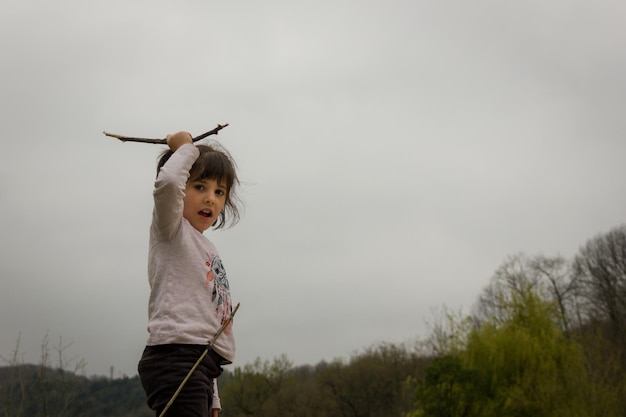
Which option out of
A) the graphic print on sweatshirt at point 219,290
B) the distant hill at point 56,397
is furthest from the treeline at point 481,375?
the graphic print on sweatshirt at point 219,290

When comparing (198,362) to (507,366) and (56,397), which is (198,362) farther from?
(507,366)

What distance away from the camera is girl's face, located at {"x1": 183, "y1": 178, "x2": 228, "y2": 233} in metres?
2.06

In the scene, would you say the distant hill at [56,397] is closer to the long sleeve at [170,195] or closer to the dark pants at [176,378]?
the dark pants at [176,378]

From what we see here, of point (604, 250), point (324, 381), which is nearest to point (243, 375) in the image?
point (324, 381)

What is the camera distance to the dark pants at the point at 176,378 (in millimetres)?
1674

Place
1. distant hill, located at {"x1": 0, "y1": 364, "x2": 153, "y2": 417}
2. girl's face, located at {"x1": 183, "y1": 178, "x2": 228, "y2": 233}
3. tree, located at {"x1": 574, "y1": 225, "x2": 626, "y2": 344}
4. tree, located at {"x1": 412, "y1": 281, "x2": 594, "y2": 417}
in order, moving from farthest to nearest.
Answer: tree, located at {"x1": 574, "y1": 225, "x2": 626, "y2": 344}, tree, located at {"x1": 412, "y1": 281, "x2": 594, "y2": 417}, distant hill, located at {"x1": 0, "y1": 364, "x2": 153, "y2": 417}, girl's face, located at {"x1": 183, "y1": 178, "x2": 228, "y2": 233}

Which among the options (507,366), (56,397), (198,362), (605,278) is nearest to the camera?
(198,362)

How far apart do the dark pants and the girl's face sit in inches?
20.0

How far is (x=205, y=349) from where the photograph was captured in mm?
1798

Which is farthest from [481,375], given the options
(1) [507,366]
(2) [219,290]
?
(2) [219,290]

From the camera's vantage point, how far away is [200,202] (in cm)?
206

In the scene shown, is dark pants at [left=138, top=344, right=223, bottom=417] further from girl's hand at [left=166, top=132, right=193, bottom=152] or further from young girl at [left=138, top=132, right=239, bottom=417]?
girl's hand at [left=166, top=132, right=193, bottom=152]

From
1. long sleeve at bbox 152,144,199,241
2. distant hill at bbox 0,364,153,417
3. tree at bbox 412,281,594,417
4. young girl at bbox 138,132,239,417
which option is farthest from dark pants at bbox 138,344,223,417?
tree at bbox 412,281,594,417

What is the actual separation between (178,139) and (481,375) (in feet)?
66.0
